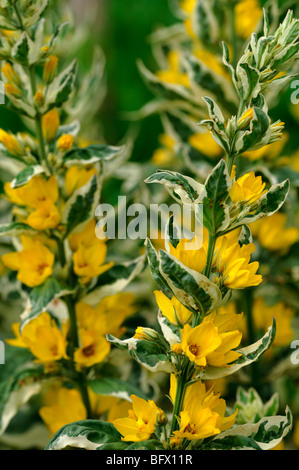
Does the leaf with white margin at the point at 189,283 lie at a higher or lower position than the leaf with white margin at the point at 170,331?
higher

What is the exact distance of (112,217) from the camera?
749 mm

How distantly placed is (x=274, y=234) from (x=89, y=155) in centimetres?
34

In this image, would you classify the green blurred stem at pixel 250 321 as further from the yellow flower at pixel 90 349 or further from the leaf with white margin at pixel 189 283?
the leaf with white margin at pixel 189 283

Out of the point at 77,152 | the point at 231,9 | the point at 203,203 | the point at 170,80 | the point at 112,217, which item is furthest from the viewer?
the point at 170,80

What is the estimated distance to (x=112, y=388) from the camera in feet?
2.17

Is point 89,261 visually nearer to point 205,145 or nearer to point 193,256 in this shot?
point 193,256

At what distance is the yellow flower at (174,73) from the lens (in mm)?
949

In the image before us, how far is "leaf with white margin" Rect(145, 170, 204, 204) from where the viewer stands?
476mm

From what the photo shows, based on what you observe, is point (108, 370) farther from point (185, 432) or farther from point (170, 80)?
point (170, 80)

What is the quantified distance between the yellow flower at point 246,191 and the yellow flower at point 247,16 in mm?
495

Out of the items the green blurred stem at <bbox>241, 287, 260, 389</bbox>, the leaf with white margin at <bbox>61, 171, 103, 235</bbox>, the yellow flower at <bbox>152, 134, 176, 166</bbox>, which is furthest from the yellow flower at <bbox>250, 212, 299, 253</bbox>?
the leaf with white margin at <bbox>61, 171, 103, 235</bbox>

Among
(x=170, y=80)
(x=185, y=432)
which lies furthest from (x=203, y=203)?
(x=170, y=80)

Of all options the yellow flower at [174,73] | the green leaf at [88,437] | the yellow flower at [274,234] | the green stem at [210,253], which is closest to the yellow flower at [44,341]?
the green leaf at [88,437]
